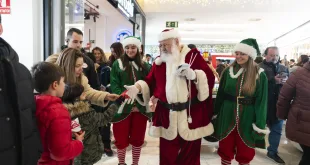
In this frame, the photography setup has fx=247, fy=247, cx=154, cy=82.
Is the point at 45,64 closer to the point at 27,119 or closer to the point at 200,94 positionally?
the point at 27,119

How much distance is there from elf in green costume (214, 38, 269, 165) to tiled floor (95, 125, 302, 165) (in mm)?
983

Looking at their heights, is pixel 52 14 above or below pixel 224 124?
above

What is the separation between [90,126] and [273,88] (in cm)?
265

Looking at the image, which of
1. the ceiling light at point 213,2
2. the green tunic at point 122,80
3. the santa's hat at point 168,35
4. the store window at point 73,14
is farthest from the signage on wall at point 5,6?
the ceiling light at point 213,2

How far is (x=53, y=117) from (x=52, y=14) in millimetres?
1773

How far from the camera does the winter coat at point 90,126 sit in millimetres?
Result: 1655

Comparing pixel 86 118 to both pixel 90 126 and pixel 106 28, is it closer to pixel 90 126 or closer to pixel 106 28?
pixel 90 126

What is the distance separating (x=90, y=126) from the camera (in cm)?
172

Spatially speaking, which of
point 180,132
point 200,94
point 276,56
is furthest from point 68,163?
point 276,56

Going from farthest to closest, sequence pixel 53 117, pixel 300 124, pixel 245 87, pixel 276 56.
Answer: pixel 276 56
pixel 245 87
pixel 300 124
pixel 53 117

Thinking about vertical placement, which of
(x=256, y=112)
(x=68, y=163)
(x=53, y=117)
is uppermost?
(x=53, y=117)

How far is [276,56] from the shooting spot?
331cm

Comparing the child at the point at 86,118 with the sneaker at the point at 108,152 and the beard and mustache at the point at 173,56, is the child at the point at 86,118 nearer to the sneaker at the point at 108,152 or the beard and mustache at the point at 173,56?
the beard and mustache at the point at 173,56

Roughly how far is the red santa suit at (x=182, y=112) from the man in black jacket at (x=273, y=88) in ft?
4.80
